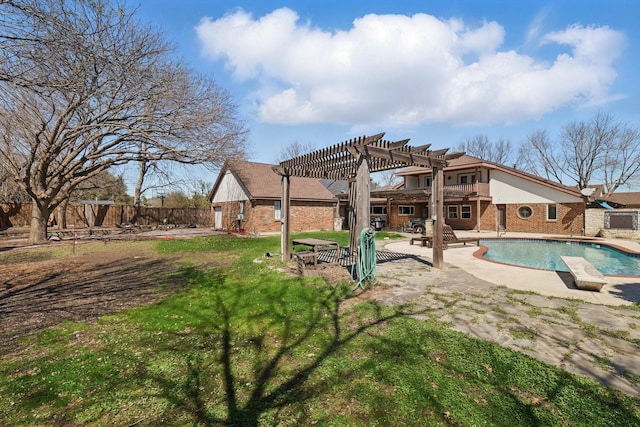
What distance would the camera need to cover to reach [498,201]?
69.3 ft

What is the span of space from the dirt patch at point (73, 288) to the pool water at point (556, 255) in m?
10.1

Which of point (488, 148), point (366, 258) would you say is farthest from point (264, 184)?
point (488, 148)

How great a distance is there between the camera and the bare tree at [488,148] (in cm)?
4041

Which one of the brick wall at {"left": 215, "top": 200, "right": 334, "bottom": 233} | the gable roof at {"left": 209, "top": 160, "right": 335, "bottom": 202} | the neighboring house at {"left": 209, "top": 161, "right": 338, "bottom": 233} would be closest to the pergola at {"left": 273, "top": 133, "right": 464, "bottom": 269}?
the neighboring house at {"left": 209, "top": 161, "right": 338, "bottom": 233}

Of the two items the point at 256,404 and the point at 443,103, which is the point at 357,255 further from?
the point at 443,103

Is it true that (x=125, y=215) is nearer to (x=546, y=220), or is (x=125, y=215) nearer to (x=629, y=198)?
(x=546, y=220)

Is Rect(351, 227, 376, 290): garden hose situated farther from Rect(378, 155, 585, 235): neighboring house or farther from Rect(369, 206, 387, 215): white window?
Rect(369, 206, 387, 215): white window

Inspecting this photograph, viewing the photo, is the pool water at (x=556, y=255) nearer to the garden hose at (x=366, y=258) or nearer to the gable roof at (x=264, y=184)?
the garden hose at (x=366, y=258)

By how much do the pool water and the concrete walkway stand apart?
2.88m

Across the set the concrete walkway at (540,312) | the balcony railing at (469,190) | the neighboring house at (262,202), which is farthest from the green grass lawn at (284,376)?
the balcony railing at (469,190)

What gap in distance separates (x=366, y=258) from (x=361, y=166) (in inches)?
76.9

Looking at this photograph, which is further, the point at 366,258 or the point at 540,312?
the point at 366,258

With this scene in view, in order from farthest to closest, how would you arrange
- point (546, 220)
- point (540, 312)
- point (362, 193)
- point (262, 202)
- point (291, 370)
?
1. point (262, 202)
2. point (546, 220)
3. point (362, 193)
4. point (540, 312)
5. point (291, 370)

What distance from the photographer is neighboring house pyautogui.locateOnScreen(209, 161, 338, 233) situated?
19.6 metres
